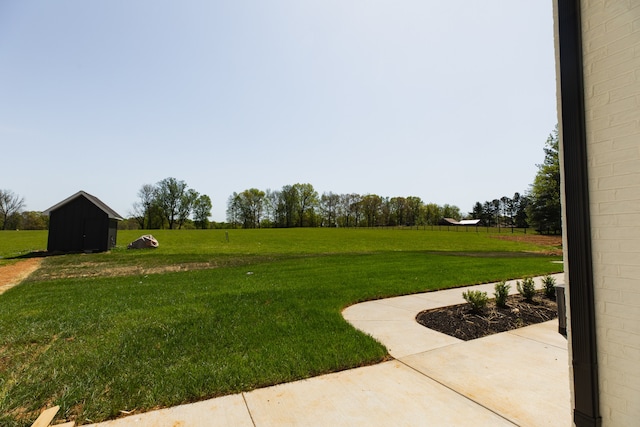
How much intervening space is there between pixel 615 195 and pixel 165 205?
75210 millimetres

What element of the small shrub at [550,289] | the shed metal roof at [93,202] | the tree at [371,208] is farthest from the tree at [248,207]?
the small shrub at [550,289]

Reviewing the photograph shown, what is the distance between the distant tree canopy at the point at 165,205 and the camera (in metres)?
67.9

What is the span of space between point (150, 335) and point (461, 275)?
8.85 metres

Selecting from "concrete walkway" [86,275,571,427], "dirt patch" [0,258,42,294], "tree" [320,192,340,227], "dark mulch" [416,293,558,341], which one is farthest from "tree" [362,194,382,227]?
"concrete walkway" [86,275,571,427]

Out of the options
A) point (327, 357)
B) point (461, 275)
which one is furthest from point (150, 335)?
point (461, 275)

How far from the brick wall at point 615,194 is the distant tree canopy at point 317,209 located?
251 ft

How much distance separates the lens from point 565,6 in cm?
225

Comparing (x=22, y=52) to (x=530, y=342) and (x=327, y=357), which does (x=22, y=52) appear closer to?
(x=327, y=357)

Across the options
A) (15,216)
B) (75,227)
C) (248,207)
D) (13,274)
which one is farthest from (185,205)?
(13,274)

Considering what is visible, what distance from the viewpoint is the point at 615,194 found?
77.4 inches

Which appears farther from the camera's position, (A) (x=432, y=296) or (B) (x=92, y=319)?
(A) (x=432, y=296)

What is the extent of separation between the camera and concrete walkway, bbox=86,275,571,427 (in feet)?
8.34

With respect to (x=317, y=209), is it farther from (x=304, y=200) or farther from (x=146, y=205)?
(x=146, y=205)

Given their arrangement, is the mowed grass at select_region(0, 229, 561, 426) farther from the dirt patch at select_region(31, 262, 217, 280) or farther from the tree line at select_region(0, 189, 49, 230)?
the tree line at select_region(0, 189, 49, 230)
